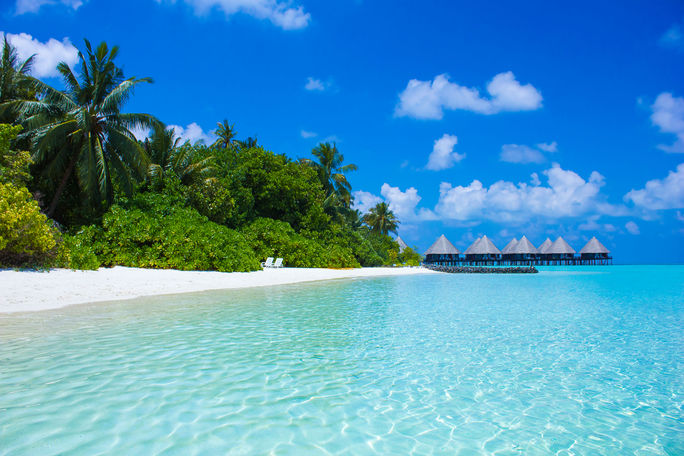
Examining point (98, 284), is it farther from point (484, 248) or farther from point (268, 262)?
point (484, 248)

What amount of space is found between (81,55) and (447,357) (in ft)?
55.2

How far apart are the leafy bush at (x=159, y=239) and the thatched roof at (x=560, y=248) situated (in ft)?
152

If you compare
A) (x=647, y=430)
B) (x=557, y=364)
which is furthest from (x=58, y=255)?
(x=647, y=430)

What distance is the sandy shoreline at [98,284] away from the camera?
28.6ft

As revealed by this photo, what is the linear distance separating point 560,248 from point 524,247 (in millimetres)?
4947

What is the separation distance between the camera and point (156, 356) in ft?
15.5

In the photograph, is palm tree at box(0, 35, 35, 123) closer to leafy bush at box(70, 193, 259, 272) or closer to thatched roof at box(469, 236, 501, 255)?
leafy bush at box(70, 193, 259, 272)

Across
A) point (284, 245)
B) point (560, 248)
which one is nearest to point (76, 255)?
point (284, 245)

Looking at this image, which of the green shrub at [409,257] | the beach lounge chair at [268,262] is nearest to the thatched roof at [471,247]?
the green shrub at [409,257]

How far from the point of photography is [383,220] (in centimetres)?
4569

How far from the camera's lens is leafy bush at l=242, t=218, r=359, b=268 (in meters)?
22.8

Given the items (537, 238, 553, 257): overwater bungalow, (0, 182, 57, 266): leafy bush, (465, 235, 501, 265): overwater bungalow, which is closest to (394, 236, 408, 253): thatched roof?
(465, 235, 501, 265): overwater bungalow

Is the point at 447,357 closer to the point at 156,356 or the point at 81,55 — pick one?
the point at 156,356

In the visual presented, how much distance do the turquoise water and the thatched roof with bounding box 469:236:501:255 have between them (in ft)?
138
